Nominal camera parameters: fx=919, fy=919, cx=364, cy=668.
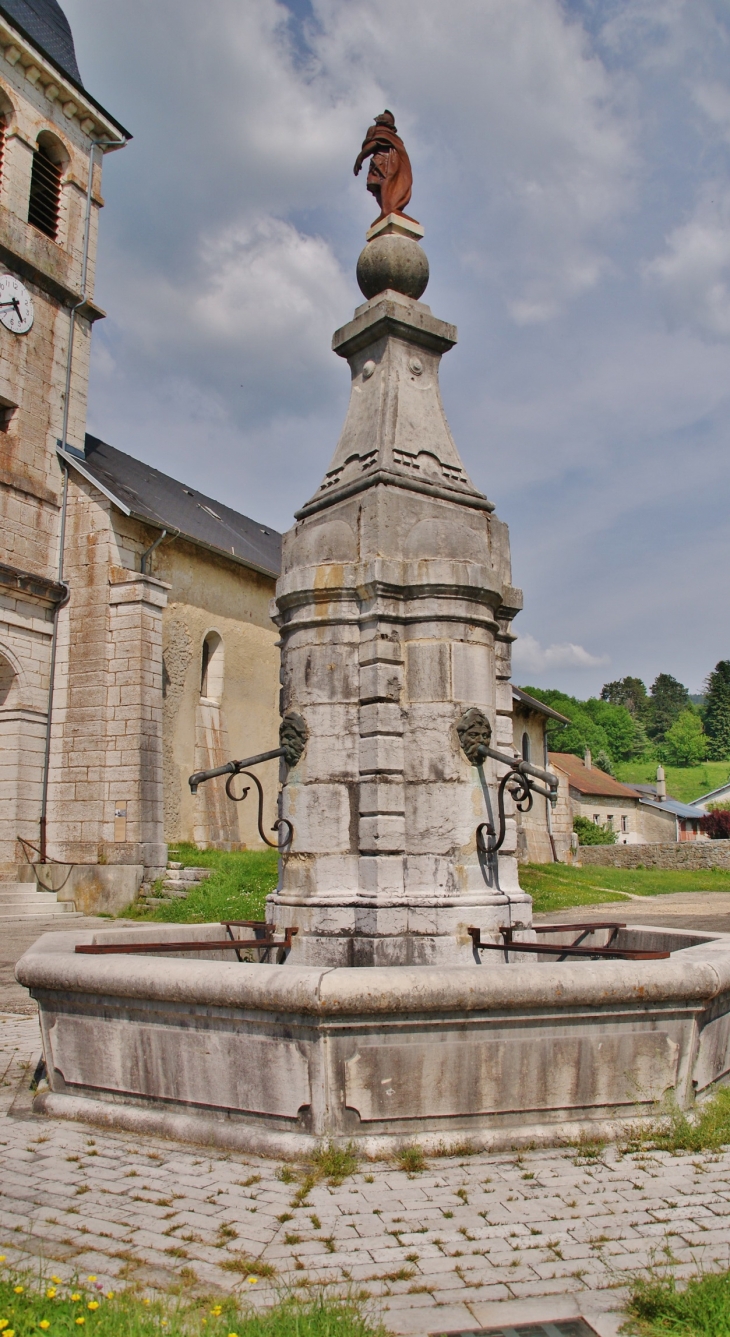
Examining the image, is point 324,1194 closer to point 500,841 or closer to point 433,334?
point 500,841

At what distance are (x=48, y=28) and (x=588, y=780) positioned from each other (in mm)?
42236

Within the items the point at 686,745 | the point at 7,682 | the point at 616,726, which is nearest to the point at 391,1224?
the point at 7,682

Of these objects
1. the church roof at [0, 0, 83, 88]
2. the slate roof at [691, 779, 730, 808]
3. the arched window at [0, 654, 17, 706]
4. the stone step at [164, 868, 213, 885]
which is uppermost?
the church roof at [0, 0, 83, 88]

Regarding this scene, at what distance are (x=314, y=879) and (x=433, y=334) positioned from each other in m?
3.94

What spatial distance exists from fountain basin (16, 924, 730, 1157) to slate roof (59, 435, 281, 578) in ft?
48.2

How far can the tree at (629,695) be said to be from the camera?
397ft

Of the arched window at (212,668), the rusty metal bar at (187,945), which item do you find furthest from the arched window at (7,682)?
the rusty metal bar at (187,945)

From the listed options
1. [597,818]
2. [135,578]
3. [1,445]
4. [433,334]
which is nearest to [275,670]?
[135,578]

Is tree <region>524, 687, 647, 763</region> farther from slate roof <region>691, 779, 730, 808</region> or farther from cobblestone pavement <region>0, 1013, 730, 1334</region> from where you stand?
cobblestone pavement <region>0, 1013, 730, 1334</region>

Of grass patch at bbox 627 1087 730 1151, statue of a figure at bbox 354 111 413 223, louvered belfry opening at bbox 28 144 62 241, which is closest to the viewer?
grass patch at bbox 627 1087 730 1151

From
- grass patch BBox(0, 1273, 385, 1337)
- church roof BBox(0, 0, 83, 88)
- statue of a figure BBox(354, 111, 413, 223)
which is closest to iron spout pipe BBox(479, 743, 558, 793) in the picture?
grass patch BBox(0, 1273, 385, 1337)

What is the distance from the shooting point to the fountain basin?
147 inches

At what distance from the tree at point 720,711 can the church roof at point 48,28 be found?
90.6m

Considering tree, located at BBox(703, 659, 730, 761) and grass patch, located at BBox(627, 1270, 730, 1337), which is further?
tree, located at BBox(703, 659, 730, 761)
